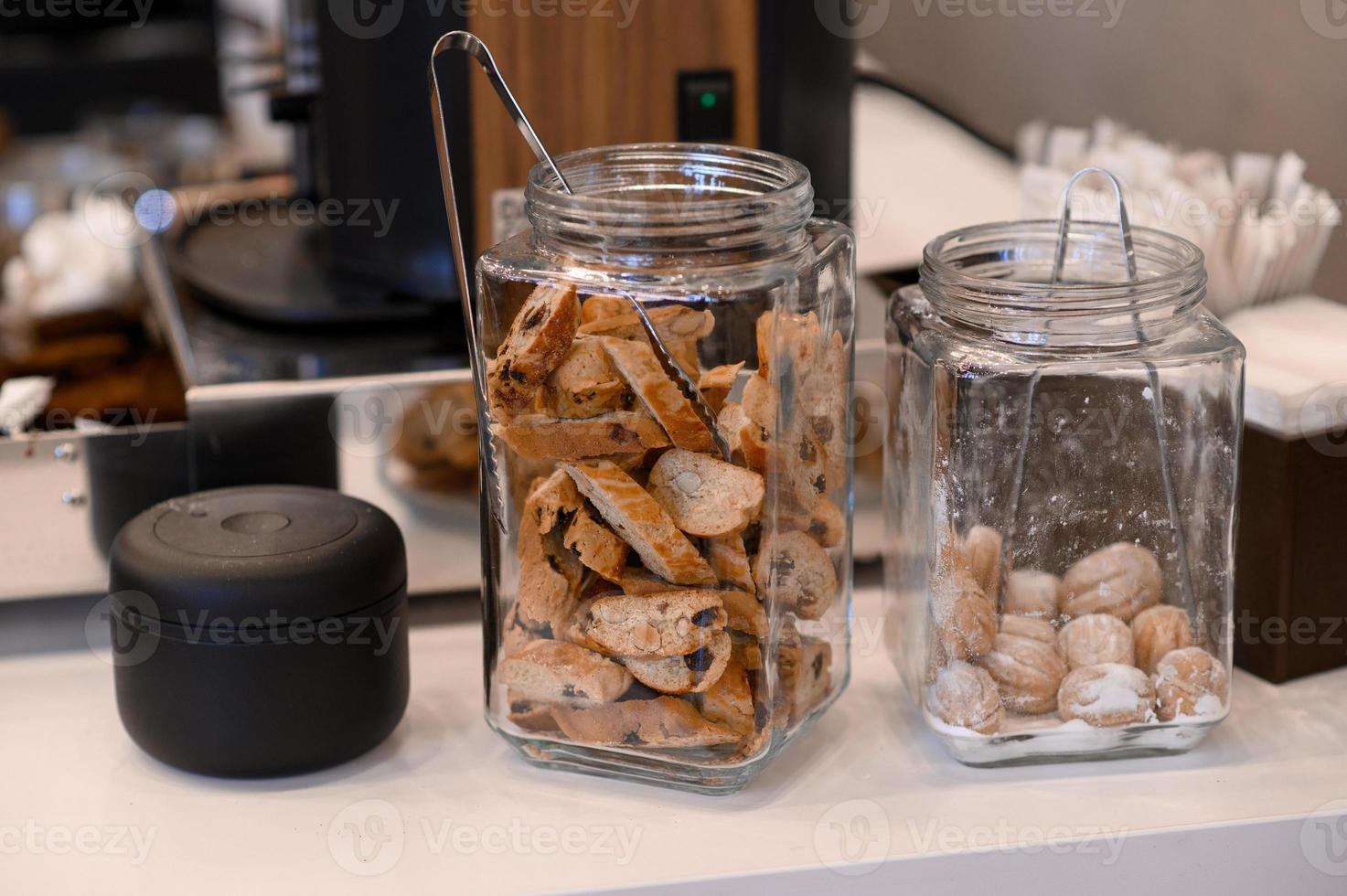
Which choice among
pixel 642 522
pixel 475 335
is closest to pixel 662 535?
pixel 642 522

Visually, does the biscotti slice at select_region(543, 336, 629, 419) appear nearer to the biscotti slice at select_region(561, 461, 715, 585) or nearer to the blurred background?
the biscotti slice at select_region(561, 461, 715, 585)

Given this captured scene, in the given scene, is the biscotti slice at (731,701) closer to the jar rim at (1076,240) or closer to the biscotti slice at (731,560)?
the biscotti slice at (731,560)

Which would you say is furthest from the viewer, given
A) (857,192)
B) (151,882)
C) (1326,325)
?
(857,192)

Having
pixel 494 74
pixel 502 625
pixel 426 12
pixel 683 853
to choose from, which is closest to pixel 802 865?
pixel 683 853

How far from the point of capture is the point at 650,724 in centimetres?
53

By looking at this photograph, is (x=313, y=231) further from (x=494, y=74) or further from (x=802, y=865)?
(x=802, y=865)

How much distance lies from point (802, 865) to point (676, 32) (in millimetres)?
384

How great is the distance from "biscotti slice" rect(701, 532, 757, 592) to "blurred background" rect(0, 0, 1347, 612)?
175mm

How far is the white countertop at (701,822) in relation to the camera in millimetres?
501

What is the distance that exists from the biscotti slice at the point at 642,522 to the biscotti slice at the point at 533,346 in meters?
0.03

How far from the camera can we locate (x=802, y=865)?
0.50 m

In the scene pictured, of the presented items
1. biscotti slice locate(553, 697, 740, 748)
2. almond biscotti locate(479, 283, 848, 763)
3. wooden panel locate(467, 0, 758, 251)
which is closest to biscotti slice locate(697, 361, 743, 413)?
almond biscotti locate(479, 283, 848, 763)

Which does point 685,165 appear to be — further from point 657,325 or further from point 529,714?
point 529,714

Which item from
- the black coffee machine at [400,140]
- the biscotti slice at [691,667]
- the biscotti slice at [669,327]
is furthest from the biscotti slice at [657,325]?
the black coffee machine at [400,140]
